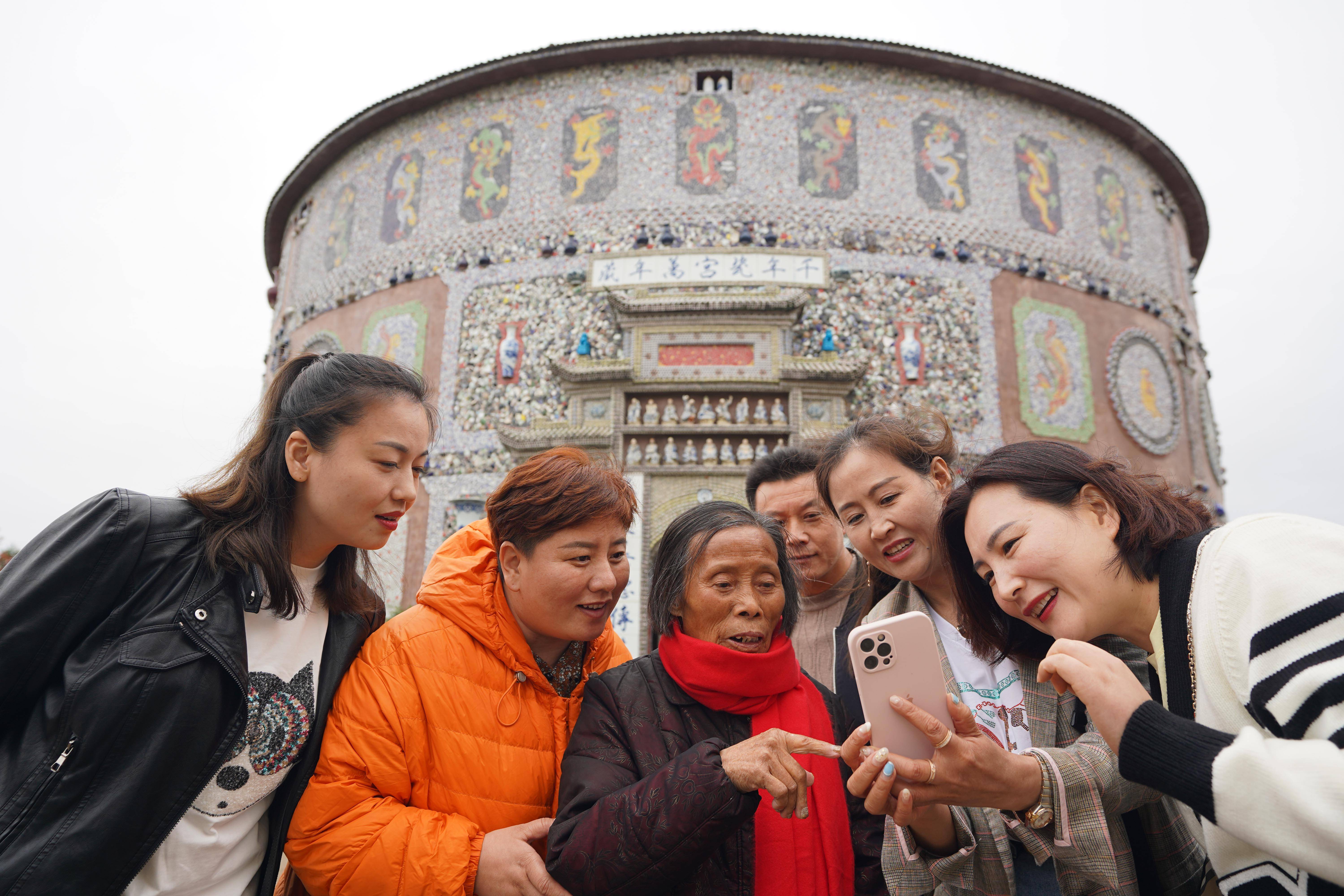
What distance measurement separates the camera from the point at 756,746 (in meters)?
1.77

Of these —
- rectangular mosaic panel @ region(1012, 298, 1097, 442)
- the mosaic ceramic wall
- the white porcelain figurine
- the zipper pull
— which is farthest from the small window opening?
the zipper pull

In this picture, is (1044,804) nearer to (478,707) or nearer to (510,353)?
(478,707)

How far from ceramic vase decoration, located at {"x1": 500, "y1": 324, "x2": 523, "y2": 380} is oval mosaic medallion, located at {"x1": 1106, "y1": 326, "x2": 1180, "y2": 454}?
10639mm

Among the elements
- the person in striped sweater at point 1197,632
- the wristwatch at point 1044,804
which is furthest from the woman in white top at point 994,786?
the person in striped sweater at point 1197,632

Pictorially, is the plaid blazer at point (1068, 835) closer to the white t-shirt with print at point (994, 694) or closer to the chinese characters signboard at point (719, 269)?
the white t-shirt with print at point (994, 694)

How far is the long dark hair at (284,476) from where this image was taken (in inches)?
83.3

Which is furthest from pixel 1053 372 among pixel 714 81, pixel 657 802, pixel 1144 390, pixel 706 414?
pixel 657 802

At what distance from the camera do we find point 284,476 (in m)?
2.27

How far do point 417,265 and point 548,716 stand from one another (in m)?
13.1

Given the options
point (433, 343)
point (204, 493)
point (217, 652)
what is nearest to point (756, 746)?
point (217, 652)

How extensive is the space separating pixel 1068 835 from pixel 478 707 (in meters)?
1.63

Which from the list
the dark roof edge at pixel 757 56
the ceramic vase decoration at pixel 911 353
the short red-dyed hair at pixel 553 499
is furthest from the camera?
the dark roof edge at pixel 757 56

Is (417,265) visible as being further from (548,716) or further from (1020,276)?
(548,716)

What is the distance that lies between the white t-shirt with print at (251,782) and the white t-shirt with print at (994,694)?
2.07 meters
